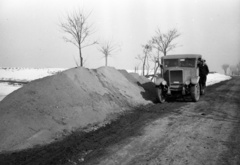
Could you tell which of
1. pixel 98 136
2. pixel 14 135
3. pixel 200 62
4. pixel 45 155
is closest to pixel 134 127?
pixel 98 136

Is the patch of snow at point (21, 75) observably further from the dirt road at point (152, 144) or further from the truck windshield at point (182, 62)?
the dirt road at point (152, 144)

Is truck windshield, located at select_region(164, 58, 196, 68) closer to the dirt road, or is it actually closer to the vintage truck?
the vintage truck

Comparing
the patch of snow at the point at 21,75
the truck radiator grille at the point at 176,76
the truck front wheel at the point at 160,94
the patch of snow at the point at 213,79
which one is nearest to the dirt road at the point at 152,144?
the truck front wheel at the point at 160,94

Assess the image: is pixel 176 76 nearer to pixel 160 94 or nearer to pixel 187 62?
pixel 187 62

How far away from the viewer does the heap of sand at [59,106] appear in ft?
21.5

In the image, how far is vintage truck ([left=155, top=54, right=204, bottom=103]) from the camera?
1177 centimetres

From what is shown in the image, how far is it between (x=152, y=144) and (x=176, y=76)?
689 cm

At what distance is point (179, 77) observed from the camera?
12.0 meters

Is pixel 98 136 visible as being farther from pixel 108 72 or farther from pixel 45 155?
pixel 108 72

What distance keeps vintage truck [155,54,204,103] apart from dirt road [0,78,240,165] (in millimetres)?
3222

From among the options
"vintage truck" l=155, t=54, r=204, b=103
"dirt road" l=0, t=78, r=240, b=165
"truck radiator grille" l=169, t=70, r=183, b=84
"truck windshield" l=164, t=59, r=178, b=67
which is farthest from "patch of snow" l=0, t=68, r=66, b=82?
"dirt road" l=0, t=78, r=240, b=165

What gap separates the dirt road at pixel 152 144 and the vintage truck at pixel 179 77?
322 cm

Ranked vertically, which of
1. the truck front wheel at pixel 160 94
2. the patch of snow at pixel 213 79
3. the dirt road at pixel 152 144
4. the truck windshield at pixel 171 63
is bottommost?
the patch of snow at pixel 213 79

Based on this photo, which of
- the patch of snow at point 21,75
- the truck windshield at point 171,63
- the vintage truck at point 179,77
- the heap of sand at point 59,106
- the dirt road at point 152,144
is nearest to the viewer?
the dirt road at point 152,144
